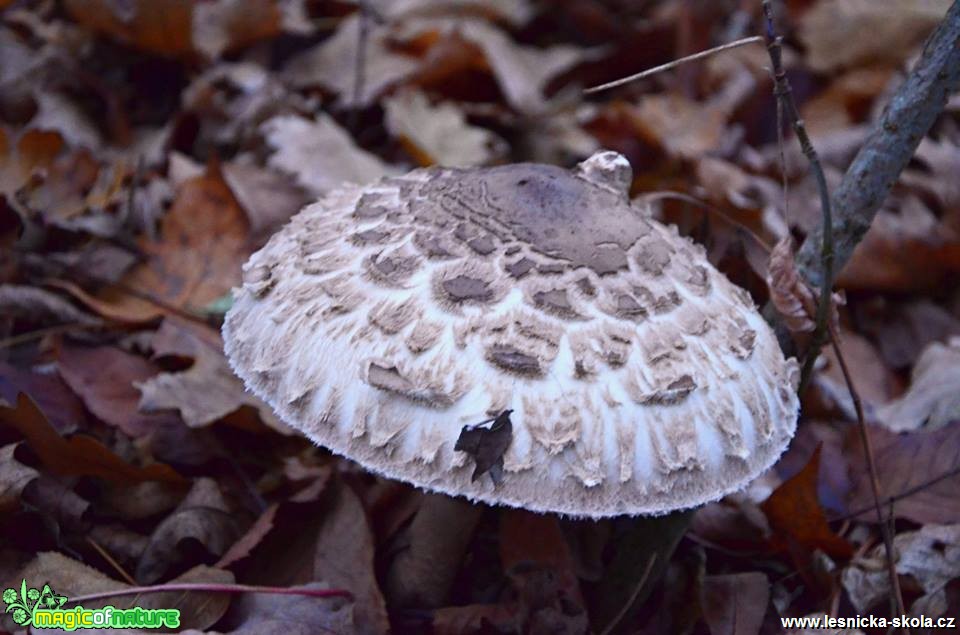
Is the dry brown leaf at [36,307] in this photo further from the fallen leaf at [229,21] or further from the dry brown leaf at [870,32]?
the dry brown leaf at [870,32]

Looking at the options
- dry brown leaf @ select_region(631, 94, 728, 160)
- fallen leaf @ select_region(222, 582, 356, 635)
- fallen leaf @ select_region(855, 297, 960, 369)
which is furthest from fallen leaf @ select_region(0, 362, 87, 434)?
fallen leaf @ select_region(855, 297, 960, 369)

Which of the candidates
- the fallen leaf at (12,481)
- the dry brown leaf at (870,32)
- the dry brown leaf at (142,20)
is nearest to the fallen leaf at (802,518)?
the fallen leaf at (12,481)

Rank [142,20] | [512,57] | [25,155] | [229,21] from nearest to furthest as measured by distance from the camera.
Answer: [25,155] < [142,20] < [229,21] < [512,57]

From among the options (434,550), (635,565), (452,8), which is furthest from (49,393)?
(452,8)

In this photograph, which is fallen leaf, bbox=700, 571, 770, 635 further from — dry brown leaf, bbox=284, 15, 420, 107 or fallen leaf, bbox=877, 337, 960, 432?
dry brown leaf, bbox=284, 15, 420, 107

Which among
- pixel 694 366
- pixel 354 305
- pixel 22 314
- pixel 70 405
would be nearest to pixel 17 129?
pixel 22 314

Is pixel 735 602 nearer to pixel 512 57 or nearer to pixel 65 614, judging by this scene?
pixel 65 614
